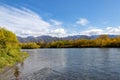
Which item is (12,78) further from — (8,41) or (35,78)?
(8,41)

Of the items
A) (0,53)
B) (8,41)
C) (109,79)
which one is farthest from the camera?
(8,41)

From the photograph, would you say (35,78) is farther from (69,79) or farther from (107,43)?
(107,43)

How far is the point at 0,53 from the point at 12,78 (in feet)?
63.3

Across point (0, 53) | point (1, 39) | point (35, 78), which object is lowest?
point (35, 78)

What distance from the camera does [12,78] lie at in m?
30.7

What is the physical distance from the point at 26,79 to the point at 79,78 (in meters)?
8.18

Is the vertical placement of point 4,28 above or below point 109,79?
above

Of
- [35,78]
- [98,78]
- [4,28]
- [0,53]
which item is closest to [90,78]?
[98,78]

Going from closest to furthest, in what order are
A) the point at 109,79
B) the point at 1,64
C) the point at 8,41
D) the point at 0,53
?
1. the point at 109,79
2. the point at 1,64
3. the point at 0,53
4. the point at 8,41

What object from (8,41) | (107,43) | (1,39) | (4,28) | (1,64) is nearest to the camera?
(1,64)

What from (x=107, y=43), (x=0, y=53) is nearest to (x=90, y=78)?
(x=0, y=53)

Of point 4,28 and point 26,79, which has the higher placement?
point 4,28

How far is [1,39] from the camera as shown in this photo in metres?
59.3

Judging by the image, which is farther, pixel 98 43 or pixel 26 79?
pixel 98 43
